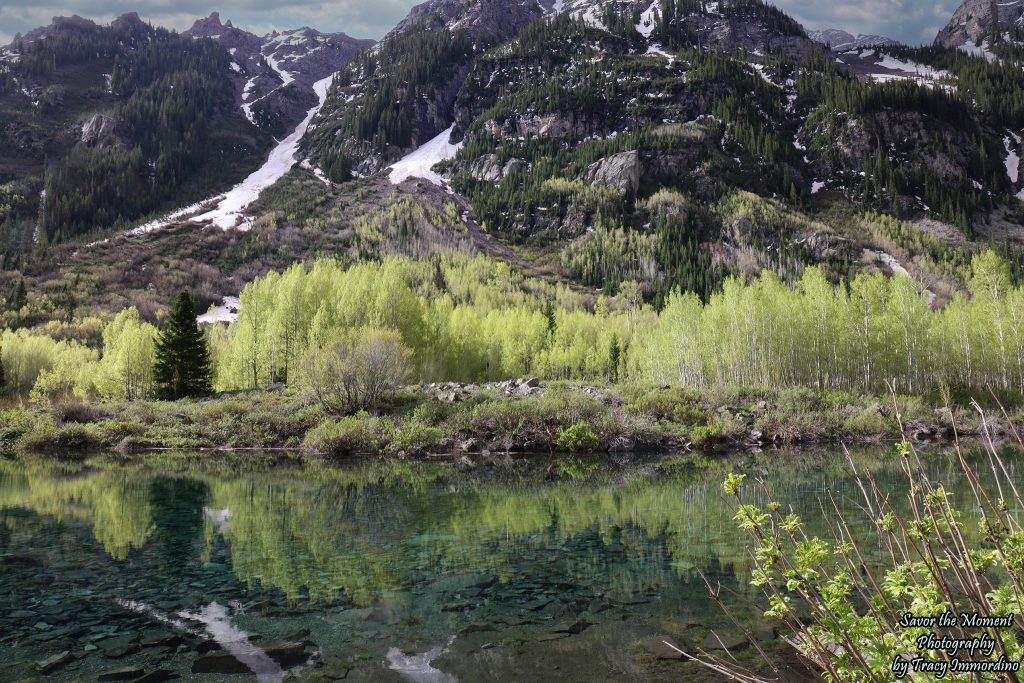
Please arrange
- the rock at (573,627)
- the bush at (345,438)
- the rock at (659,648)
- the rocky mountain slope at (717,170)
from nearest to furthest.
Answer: the rock at (659,648), the rock at (573,627), the bush at (345,438), the rocky mountain slope at (717,170)

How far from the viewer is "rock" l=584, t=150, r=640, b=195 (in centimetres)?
16250

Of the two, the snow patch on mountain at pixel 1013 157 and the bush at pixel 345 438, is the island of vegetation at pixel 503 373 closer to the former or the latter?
the bush at pixel 345 438

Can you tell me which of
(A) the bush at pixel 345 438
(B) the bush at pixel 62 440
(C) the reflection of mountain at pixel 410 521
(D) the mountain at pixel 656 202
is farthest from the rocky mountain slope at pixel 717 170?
(C) the reflection of mountain at pixel 410 521

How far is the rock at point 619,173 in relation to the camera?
162500mm

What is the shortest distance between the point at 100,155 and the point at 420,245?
12981 cm

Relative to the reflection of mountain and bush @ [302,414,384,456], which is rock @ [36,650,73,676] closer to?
the reflection of mountain

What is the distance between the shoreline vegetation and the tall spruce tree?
543cm

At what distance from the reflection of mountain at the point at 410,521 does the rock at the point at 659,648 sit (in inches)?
71.5

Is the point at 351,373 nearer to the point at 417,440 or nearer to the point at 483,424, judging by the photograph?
the point at 417,440

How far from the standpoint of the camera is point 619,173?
164500 millimetres

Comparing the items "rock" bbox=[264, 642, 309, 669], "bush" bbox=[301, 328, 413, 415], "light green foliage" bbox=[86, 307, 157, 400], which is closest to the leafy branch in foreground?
"rock" bbox=[264, 642, 309, 669]

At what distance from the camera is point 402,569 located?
11219 mm

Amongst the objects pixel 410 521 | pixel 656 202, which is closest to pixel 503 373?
pixel 410 521

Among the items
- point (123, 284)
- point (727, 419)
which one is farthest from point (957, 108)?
point (123, 284)
